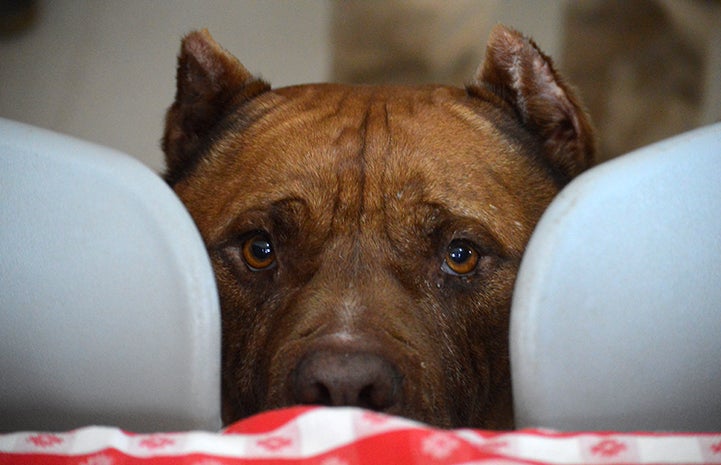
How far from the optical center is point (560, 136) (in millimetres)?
2184

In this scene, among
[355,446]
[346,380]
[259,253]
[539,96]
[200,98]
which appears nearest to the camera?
[355,446]

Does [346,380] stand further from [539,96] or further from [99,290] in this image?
[539,96]

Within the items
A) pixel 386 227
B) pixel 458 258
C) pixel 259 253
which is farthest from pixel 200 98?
pixel 458 258

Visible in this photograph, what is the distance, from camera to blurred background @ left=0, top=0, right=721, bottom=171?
353 centimetres

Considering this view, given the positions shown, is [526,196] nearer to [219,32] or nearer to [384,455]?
[384,455]

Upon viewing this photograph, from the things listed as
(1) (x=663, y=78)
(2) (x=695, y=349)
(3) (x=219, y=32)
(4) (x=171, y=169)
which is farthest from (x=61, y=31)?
(2) (x=695, y=349)

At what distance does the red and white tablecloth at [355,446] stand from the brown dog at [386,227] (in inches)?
15.6

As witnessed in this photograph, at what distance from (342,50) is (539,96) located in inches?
69.9

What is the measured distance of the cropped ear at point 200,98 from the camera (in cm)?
224

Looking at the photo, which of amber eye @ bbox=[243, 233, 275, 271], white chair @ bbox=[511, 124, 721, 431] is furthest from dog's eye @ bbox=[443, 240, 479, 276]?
white chair @ bbox=[511, 124, 721, 431]

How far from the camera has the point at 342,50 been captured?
3740 millimetres

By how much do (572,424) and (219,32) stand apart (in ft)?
9.41

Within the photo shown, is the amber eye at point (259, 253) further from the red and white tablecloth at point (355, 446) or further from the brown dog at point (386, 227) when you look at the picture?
the red and white tablecloth at point (355, 446)

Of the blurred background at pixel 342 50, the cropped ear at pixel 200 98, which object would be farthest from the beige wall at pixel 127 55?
the cropped ear at pixel 200 98
